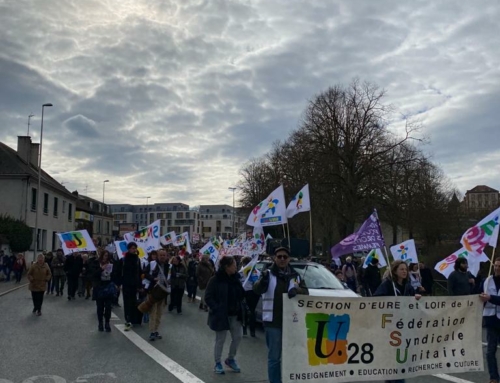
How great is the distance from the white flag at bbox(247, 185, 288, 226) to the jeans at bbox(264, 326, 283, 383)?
29.6ft

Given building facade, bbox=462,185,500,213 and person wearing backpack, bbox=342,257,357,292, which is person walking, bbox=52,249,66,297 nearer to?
person wearing backpack, bbox=342,257,357,292

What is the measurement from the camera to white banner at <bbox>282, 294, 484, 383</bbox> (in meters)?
5.73

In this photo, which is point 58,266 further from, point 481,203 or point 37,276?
point 481,203

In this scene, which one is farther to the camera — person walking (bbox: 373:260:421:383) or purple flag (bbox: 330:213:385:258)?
purple flag (bbox: 330:213:385:258)

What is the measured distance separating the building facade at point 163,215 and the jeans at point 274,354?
162m

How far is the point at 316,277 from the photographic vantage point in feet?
37.1

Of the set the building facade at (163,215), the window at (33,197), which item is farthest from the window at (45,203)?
the building facade at (163,215)

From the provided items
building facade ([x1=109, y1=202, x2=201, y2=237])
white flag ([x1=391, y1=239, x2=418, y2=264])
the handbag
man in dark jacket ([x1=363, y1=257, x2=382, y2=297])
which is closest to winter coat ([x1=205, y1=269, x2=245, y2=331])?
the handbag

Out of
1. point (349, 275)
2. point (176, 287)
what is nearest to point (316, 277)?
point (176, 287)

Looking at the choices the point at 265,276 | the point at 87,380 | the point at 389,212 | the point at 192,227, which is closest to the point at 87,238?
the point at 87,380

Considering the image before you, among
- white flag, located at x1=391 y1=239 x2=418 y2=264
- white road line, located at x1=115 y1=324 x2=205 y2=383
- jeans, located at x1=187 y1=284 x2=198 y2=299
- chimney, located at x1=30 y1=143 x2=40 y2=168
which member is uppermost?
chimney, located at x1=30 y1=143 x2=40 y2=168

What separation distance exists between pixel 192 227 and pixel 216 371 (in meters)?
163

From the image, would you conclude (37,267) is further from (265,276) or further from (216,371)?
(265,276)

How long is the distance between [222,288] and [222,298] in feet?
0.49
